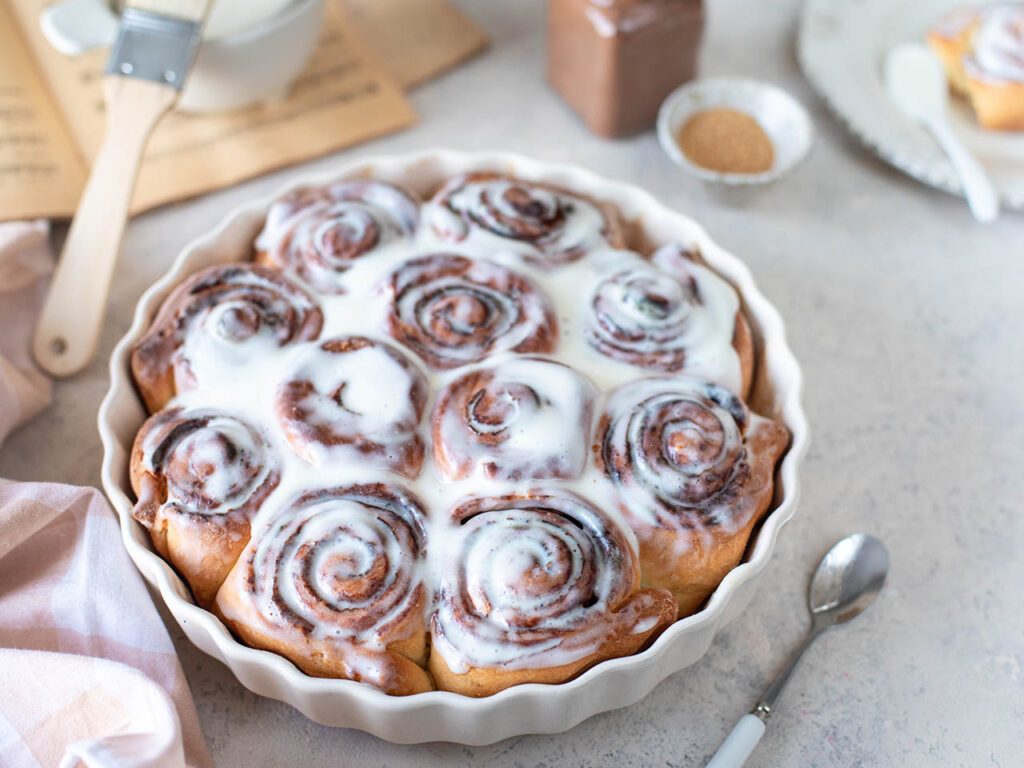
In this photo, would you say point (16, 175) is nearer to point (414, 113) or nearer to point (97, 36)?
point (97, 36)

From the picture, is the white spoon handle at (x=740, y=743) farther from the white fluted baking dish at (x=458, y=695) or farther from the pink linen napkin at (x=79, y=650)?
the pink linen napkin at (x=79, y=650)

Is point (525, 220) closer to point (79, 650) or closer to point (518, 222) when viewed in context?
point (518, 222)


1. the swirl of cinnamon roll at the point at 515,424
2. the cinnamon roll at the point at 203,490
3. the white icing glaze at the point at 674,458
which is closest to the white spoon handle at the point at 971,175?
the white icing glaze at the point at 674,458

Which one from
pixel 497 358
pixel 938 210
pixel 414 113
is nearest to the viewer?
pixel 497 358

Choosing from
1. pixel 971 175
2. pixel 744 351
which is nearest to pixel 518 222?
pixel 744 351

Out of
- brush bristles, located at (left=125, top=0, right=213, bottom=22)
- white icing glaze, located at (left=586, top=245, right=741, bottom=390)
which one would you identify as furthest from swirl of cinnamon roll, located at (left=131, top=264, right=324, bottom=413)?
brush bristles, located at (left=125, top=0, right=213, bottom=22)

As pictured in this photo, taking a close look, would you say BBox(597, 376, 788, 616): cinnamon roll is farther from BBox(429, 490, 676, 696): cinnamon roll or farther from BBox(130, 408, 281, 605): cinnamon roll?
BBox(130, 408, 281, 605): cinnamon roll

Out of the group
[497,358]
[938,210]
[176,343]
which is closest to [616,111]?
[938,210]
